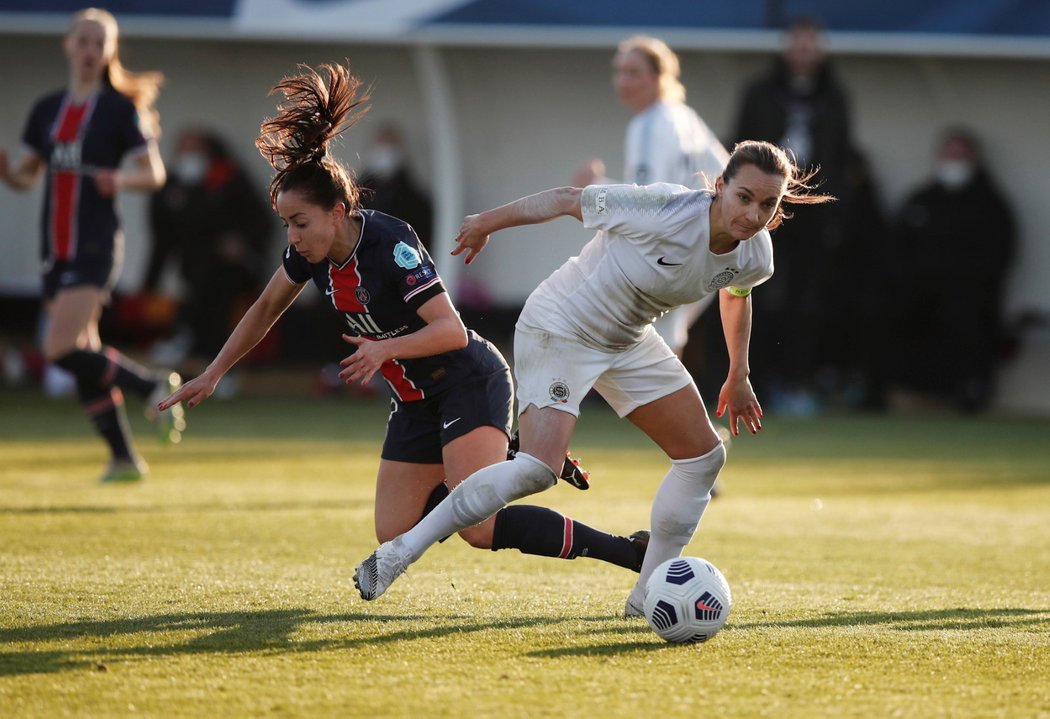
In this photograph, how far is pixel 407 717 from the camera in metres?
3.42

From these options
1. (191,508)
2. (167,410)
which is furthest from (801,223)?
(191,508)

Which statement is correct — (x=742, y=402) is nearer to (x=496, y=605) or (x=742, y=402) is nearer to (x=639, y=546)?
(x=639, y=546)

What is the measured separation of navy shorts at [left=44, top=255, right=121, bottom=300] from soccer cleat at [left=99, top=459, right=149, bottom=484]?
3.05 ft

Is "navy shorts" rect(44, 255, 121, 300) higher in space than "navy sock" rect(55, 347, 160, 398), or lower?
higher

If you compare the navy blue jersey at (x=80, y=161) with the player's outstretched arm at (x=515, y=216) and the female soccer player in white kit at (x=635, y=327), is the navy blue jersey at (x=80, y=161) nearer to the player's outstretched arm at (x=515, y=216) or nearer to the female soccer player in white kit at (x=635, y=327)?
the female soccer player in white kit at (x=635, y=327)

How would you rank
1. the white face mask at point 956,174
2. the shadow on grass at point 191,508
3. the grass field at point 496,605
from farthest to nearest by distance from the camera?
1. the white face mask at point 956,174
2. the shadow on grass at point 191,508
3. the grass field at point 496,605

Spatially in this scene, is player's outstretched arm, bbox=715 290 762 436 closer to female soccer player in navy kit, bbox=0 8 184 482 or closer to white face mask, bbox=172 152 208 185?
female soccer player in navy kit, bbox=0 8 184 482

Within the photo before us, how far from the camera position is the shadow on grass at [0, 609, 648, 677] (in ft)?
13.1

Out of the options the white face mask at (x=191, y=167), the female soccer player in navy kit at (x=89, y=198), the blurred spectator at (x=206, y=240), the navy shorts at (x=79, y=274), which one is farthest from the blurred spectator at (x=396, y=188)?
the navy shorts at (x=79, y=274)

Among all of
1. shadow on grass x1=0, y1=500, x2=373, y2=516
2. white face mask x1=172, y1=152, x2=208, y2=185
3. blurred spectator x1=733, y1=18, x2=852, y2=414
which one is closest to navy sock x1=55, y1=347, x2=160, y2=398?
shadow on grass x1=0, y1=500, x2=373, y2=516

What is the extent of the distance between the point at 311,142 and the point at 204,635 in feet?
5.27

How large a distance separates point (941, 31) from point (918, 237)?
73.6 inches

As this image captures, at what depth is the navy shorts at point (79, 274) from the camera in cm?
791

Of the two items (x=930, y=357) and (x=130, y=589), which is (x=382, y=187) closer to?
(x=930, y=357)
